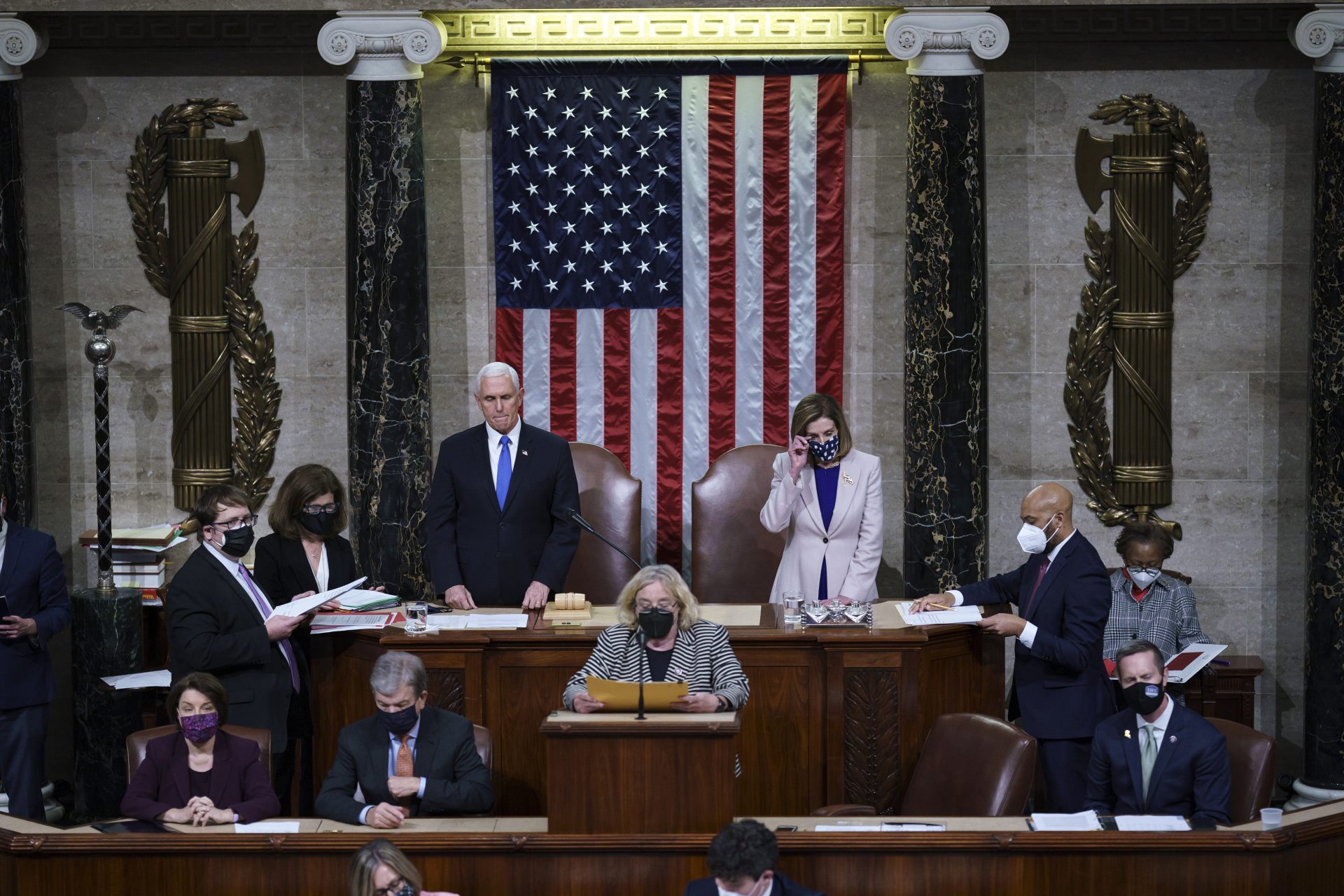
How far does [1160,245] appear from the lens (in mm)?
9375

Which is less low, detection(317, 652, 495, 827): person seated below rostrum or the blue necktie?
the blue necktie

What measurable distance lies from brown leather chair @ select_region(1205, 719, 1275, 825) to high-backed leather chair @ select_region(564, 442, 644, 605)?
12.4ft

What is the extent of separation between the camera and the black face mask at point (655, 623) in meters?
5.85

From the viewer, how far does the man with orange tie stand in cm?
664

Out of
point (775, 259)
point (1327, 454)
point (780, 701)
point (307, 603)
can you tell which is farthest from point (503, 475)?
point (1327, 454)

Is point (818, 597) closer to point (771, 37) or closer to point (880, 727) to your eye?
point (880, 727)

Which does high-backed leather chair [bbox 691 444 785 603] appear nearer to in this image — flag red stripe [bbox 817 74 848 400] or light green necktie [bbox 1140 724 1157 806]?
flag red stripe [bbox 817 74 848 400]

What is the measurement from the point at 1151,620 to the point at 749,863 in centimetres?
390

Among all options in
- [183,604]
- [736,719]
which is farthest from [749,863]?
[183,604]

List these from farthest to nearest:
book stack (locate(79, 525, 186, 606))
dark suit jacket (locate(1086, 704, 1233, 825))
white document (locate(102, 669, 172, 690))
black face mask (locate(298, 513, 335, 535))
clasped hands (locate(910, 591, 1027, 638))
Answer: book stack (locate(79, 525, 186, 606)) → white document (locate(102, 669, 172, 690)) → black face mask (locate(298, 513, 335, 535)) → clasped hands (locate(910, 591, 1027, 638)) → dark suit jacket (locate(1086, 704, 1233, 825))

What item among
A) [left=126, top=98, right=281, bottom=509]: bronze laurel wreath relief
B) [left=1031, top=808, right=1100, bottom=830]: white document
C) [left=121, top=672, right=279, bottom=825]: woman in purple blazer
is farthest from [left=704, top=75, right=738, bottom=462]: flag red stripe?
[left=1031, top=808, right=1100, bottom=830]: white document

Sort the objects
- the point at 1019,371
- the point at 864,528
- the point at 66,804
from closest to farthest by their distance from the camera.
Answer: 1. the point at 864,528
2. the point at 66,804
3. the point at 1019,371

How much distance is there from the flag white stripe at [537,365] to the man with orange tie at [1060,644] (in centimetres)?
363

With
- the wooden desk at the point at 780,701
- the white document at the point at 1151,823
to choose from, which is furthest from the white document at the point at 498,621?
the white document at the point at 1151,823
